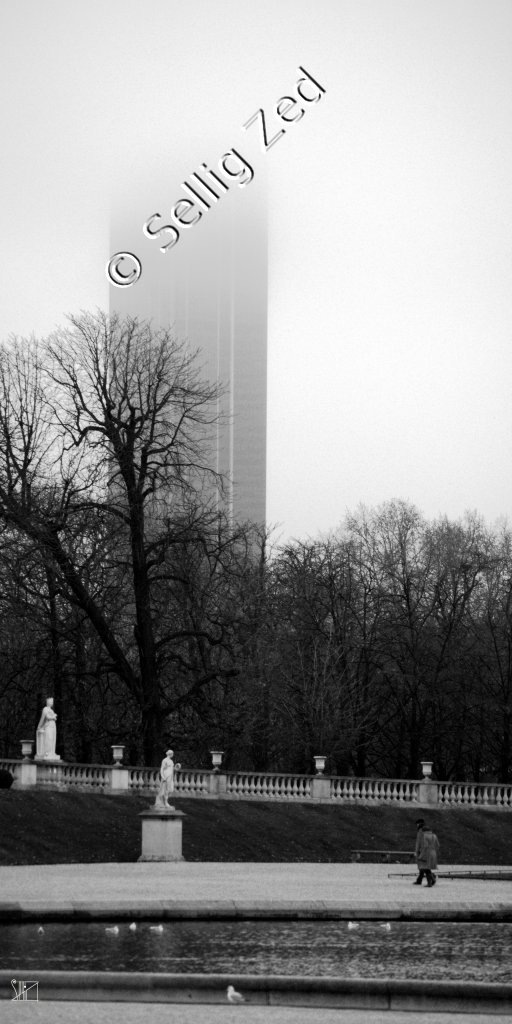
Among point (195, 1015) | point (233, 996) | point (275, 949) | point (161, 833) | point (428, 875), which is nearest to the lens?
point (195, 1015)

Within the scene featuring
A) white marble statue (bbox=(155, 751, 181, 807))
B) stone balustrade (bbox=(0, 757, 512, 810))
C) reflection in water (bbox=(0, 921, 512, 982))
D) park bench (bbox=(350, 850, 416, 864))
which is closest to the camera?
reflection in water (bbox=(0, 921, 512, 982))

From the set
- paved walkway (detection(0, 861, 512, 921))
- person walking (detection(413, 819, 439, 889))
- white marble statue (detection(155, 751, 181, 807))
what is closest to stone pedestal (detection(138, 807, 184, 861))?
white marble statue (detection(155, 751, 181, 807))

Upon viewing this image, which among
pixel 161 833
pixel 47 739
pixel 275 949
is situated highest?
pixel 47 739

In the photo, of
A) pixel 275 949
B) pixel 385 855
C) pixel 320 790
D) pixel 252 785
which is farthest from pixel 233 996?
pixel 320 790

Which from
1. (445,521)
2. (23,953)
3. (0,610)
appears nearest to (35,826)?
(0,610)

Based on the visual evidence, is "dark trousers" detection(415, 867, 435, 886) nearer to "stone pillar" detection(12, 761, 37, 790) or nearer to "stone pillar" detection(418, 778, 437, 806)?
"stone pillar" detection(12, 761, 37, 790)

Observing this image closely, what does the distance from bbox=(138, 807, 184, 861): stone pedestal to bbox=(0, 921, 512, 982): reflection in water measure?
47.9ft

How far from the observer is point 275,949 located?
19.6 m

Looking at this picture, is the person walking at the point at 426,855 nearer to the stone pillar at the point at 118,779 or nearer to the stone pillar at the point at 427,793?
the stone pillar at the point at 118,779

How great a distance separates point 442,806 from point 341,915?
29.3 meters

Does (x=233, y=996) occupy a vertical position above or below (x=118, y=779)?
below

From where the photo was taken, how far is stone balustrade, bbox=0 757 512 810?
46906mm

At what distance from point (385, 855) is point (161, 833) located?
815cm

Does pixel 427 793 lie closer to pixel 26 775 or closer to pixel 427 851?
pixel 26 775
